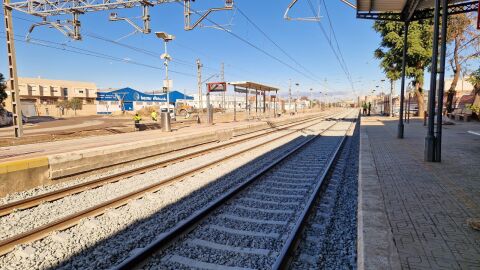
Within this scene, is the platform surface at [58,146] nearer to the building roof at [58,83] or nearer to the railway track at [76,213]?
the railway track at [76,213]

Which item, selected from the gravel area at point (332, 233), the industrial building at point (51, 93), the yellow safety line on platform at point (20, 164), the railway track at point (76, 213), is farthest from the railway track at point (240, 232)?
the industrial building at point (51, 93)

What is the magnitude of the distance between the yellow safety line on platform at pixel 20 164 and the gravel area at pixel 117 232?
204 cm

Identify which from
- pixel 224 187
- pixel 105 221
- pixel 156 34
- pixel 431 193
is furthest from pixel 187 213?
pixel 156 34

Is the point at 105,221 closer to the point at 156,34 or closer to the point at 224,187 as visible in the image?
the point at 224,187

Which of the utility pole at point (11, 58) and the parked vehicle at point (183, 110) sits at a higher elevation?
the utility pole at point (11, 58)

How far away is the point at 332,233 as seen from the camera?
5.14 metres

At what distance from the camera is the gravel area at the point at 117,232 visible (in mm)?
4340

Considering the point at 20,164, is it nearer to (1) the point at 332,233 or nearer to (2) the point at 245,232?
(2) the point at 245,232

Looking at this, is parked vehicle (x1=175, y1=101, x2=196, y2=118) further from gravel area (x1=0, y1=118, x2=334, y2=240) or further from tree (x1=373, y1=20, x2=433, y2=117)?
gravel area (x1=0, y1=118, x2=334, y2=240)

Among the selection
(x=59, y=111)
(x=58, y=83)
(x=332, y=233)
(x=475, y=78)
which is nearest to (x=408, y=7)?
(x=475, y=78)

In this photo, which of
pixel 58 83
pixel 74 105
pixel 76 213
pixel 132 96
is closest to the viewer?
pixel 76 213

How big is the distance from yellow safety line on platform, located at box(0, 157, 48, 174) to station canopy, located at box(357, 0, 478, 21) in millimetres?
13812

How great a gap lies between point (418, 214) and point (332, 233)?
136cm

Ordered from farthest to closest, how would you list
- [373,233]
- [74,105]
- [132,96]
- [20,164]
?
[74,105] < [132,96] < [20,164] < [373,233]
